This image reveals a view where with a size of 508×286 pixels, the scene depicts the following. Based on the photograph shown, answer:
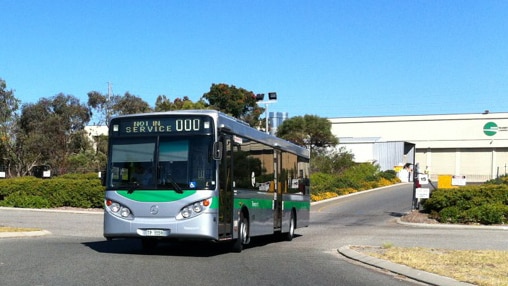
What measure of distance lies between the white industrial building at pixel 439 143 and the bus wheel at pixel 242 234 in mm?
56873

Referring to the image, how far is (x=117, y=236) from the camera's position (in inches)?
507

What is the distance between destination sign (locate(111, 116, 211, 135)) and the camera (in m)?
12.8

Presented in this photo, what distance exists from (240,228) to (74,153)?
38.7m

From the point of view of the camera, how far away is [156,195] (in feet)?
41.3

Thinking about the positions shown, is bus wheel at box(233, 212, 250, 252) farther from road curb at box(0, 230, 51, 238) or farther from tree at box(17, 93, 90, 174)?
tree at box(17, 93, 90, 174)

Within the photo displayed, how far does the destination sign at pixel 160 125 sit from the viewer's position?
12.8 m

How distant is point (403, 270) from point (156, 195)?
5.23 m

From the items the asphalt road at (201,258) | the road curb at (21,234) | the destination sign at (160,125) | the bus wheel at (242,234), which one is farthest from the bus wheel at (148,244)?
the road curb at (21,234)

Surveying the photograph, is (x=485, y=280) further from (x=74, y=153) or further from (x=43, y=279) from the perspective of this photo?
(x=74, y=153)

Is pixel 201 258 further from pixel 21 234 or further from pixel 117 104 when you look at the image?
pixel 117 104

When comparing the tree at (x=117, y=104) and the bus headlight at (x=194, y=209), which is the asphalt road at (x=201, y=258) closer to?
the bus headlight at (x=194, y=209)

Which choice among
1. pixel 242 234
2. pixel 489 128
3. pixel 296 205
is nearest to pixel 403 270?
pixel 242 234

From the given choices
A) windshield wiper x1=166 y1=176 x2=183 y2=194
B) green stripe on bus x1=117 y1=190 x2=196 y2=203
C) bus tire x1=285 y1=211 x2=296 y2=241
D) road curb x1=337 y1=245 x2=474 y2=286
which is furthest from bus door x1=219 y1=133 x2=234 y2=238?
bus tire x1=285 y1=211 x2=296 y2=241

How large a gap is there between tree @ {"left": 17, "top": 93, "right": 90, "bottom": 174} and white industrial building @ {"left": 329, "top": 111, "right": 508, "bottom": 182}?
33882 millimetres
